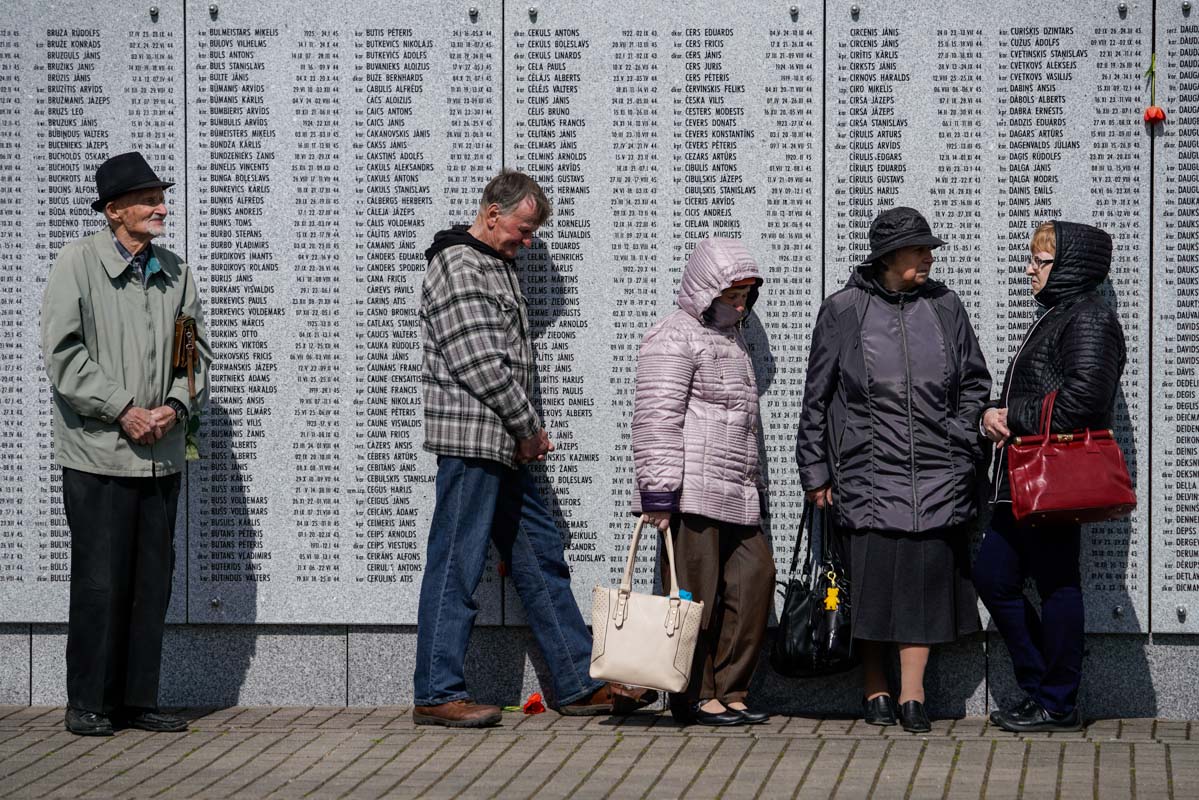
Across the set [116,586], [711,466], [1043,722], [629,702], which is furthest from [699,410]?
[116,586]

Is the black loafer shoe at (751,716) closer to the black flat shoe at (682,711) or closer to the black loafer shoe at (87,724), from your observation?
the black flat shoe at (682,711)

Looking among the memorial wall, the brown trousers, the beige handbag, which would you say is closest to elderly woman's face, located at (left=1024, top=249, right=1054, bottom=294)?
the memorial wall

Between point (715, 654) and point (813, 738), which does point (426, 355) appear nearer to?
point (715, 654)

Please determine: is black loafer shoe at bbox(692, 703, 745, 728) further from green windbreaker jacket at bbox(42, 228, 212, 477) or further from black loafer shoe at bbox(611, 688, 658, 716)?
green windbreaker jacket at bbox(42, 228, 212, 477)

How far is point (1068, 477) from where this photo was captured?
21.9 ft

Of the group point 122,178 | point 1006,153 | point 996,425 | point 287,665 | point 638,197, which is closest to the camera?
point 996,425

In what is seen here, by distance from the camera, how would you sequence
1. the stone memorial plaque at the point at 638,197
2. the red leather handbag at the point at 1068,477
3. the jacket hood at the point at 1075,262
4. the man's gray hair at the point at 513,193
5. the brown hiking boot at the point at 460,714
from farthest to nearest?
the stone memorial plaque at the point at 638,197 < the man's gray hair at the point at 513,193 < the brown hiking boot at the point at 460,714 < the jacket hood at the point at 1075,262 < the red leather handbag at the point at 1068,477

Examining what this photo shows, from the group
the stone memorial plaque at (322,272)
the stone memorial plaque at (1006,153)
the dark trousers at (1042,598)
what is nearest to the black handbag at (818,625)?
the dark trousers at (1042,598)

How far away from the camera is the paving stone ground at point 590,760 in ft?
19.5

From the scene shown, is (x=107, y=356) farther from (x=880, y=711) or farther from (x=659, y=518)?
(x=880, y=711)

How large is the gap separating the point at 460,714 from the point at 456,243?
2.04 m

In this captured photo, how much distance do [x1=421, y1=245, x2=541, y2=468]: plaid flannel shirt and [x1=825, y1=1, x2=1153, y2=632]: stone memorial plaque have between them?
1.54 m

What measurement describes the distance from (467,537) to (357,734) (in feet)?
3.12

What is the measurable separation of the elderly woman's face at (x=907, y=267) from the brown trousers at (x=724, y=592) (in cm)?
124
